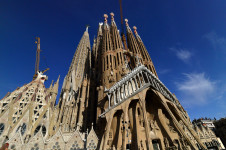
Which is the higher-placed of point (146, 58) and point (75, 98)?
point (146, 58)

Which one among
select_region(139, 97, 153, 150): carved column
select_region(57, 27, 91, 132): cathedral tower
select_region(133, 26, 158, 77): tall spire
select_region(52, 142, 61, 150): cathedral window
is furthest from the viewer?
select_region(133, 26, 158, 77): tall spire

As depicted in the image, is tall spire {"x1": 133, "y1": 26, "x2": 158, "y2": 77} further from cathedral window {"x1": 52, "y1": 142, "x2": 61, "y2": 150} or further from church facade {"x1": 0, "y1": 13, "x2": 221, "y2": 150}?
cathedral window {"x1": 52, "y1": 142, "x2": 61, "y2": 150}

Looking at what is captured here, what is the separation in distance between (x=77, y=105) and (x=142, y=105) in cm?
1813

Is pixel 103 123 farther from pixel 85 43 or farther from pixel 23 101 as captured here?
pixel 85 43

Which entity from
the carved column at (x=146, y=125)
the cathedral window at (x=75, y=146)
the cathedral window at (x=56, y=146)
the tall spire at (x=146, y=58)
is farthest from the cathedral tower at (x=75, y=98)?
the tall spire at (x=146, y=58)

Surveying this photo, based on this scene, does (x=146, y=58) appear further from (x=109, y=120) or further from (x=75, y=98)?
(x=109, y=120)

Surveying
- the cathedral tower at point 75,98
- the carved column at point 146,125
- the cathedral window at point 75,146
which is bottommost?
the cathedral window at point 75,146

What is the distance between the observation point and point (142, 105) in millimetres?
16625

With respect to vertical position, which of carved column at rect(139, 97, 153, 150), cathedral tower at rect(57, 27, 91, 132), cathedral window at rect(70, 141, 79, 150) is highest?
cathedral tower at rect(57, 27, 91, 132)

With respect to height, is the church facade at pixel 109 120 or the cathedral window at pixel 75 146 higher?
the church facade at pixel 109 120

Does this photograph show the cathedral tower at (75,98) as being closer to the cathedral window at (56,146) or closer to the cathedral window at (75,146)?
the cathedral window at (75,146)

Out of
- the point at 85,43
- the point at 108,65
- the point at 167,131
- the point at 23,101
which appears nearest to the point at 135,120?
the point at 167,131

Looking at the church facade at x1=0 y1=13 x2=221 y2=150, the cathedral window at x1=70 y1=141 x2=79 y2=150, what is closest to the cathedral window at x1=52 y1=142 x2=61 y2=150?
the church facade at x1=0 y1=13 x2=221 y2=150

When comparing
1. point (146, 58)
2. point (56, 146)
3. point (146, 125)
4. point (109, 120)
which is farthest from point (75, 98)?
point (146, 58)
